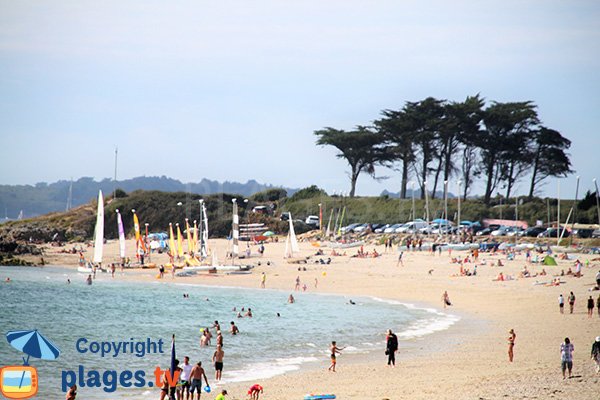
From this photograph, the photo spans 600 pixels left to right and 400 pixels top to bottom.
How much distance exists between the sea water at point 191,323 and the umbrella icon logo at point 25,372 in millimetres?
538

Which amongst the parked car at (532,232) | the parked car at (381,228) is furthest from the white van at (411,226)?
the parked car at (532,232)

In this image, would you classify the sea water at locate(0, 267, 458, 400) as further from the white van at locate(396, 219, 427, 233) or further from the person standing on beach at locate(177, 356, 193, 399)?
the white van at locate(396, 219, 427, 233)

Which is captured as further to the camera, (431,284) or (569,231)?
(569,231)

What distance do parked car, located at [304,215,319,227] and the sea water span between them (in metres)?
35.1

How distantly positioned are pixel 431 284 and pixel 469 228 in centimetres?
2897

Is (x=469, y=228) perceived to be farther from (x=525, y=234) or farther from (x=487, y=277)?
(x=487, y=277)

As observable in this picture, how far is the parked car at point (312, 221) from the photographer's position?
3275 inches

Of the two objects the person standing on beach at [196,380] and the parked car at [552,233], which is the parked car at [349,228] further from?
the person standing on beach at [196,380]

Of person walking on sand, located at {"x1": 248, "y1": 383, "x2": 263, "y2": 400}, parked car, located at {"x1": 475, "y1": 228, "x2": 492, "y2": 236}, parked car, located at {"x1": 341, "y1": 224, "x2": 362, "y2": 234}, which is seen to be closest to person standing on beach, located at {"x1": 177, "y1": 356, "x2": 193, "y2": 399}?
person walking on sand, located at {"x1": 248, "y1": 383, "x2": 263, "y2": 400}

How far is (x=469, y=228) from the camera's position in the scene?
70.9 meters

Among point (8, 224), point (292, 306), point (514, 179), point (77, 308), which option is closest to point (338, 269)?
point (292, 306)

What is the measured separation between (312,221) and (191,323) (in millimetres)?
51784

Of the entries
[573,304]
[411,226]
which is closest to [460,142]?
[411,226]

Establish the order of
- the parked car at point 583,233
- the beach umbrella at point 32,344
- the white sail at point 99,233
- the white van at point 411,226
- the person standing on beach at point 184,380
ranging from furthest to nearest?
the white van at point 411,226 → the parked car at point 583,233 → the white sail at point 99,233 → the person standing on beach at point 184,380 → the beach umbrella at point 32,344
